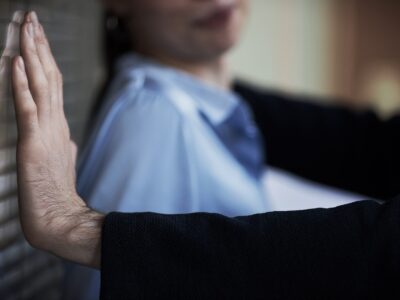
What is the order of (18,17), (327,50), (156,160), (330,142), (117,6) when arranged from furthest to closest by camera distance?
(327,50) < (330,142) < (117,6) < (156,160) < (18,17)

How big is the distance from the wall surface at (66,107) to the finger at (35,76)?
0.05 m

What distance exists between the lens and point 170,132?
0.89 meters

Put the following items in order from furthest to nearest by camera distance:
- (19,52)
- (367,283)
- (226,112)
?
(226,112)
(19,52)
(367,283)

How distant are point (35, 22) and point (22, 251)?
0.37 m

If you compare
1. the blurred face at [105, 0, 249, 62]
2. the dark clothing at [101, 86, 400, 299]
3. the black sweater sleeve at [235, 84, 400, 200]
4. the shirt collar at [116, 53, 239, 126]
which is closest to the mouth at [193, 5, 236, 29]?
the blurred face at [105, 0, 249, 62]

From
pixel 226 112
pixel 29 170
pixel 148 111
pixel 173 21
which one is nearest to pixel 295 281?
pixel 29 170

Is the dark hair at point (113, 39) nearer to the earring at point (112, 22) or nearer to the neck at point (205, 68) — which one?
the earring at point (112, 22)

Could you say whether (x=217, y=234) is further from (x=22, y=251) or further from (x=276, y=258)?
(x=22, y=251)

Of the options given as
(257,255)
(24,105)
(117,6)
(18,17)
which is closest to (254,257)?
(257,255)

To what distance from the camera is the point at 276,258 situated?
0.55 metres

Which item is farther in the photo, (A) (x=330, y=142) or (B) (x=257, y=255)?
(A) (x=330, y=142)

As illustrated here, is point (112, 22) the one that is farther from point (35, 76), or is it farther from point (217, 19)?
point (35, 76)

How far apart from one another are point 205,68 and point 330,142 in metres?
0.43

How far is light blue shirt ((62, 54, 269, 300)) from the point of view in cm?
84
